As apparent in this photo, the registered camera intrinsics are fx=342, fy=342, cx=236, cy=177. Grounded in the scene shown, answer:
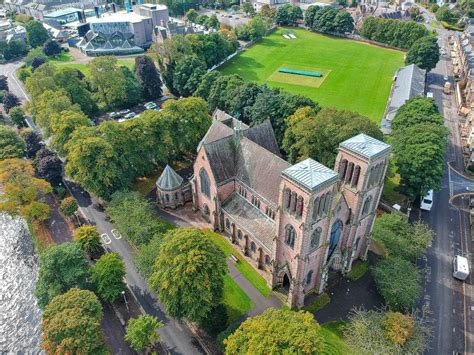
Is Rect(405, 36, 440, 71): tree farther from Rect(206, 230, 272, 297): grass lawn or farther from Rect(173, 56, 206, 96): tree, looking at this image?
Rect(206, 230, 272, 297): grass lawn

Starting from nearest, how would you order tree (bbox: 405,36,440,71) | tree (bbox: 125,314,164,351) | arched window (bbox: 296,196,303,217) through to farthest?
arched window (bbox: 296,196,303,217), tree (bbox: 125,314,164,351), tree (bbox: 405,36,440,71)

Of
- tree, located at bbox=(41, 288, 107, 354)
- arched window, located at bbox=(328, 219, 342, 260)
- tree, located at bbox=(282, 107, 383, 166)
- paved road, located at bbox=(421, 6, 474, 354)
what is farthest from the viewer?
tree, located at bbox=(282, 107, 383, 166)

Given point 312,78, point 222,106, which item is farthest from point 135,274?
point 312,78

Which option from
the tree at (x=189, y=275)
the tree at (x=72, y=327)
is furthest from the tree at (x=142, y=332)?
the tree at (x=72, y=327)

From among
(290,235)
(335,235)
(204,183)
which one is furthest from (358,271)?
(204,183)

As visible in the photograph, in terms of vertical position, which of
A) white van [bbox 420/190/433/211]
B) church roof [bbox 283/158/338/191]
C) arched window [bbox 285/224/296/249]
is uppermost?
church roof [bbox 283/158/338/191]

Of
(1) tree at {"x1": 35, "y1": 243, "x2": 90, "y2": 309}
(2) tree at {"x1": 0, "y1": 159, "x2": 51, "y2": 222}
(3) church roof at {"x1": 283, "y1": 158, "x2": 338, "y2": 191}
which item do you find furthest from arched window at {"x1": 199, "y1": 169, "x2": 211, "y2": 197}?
(2) tree at {"x1": 0, "y1": 159, "x2": 51, "y2": 222}
